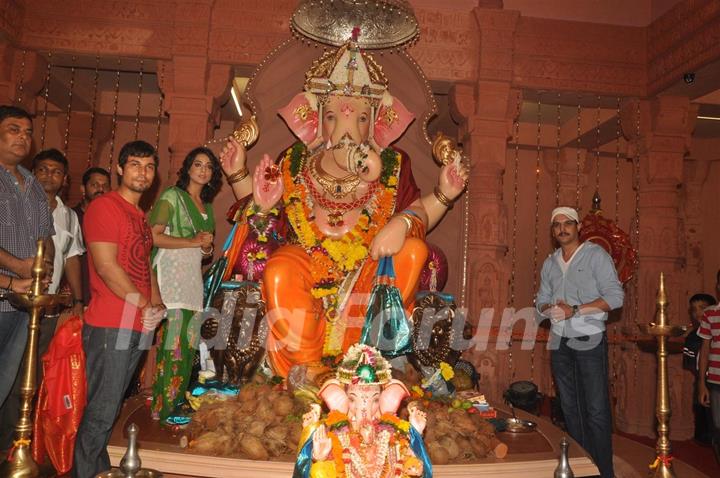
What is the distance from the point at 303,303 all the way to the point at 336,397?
5.69 ft

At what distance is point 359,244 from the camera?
14.3 feet

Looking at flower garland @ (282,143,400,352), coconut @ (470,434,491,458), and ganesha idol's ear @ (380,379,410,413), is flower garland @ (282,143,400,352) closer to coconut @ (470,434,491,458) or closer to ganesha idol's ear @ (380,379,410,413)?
coconut @ (470,434,491,458)

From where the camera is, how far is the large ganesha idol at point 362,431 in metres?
2.16

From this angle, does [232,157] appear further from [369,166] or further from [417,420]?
[417,420]

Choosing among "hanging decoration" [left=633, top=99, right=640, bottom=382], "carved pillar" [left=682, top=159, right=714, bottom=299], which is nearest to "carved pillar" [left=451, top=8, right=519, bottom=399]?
"hanging decoration" [left=633, top=99, right=640, bottom=382]

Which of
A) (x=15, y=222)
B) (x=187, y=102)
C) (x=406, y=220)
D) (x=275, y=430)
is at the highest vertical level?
(x=187, y=102)

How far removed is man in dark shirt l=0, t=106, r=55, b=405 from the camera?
10.2 feet

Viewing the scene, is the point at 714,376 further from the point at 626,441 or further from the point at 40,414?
the point at 40,414

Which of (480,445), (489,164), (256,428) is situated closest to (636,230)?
(489,164)

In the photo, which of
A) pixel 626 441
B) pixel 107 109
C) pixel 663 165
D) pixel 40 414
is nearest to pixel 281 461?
pixel 40 414

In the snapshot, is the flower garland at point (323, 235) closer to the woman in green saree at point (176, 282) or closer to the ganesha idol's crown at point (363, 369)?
the woman in green saree at point (176, 282)

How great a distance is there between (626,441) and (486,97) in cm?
343

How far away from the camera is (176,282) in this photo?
3.65 metres

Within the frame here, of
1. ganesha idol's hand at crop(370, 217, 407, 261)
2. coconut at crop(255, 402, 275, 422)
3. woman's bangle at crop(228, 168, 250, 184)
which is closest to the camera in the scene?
coconut at crop(255, 402, 275, 422)
